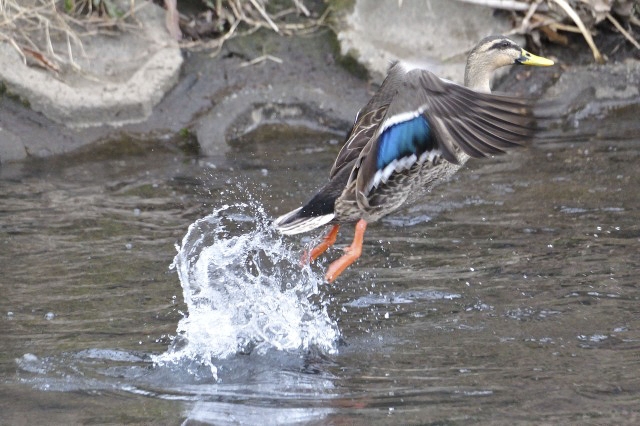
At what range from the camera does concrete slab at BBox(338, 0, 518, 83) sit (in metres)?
7.94

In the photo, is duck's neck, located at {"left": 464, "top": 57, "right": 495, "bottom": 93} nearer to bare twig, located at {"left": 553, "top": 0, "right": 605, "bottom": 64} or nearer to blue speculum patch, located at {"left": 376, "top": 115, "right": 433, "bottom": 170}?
blue speculum patch, located at {"left": 376, "top": 115, "right": 433, "bottom": 170}

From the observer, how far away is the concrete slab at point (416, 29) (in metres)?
7.94

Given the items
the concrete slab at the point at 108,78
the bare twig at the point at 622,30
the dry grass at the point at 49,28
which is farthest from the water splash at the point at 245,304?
the bare twig at the point at 622,30

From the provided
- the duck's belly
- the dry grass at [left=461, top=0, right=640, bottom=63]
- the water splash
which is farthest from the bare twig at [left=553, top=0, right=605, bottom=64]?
the water splash

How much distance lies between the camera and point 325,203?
4.83 meters

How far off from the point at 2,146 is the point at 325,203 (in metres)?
3.23

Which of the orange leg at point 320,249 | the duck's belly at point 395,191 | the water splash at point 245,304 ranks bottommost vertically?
the water splash at point 245,304

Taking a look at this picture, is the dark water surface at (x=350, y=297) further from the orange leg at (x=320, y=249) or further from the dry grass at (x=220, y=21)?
the dry grass at (x=220, y=21)

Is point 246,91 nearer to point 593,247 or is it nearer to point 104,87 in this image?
point 104,87

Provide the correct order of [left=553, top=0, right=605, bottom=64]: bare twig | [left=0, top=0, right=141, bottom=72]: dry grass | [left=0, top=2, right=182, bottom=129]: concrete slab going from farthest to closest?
[left=553, top=0, right=605, bottom=64]: bare twig
[left=0, top=2, right=182, bottom=129]: concrete slab
[left=0, top=0, right=141, bottom=72]: dry grass

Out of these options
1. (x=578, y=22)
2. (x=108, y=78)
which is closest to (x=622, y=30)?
(x=578, y=22)

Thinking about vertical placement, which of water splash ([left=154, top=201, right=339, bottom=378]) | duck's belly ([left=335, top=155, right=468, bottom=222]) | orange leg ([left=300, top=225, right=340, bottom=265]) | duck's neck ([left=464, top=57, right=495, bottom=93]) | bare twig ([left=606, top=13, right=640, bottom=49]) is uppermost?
duck's neck ([left=464, top=57, right=495, bottom=93])

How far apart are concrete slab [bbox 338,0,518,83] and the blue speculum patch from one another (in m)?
3.45

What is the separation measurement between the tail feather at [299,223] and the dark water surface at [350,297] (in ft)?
0.96
